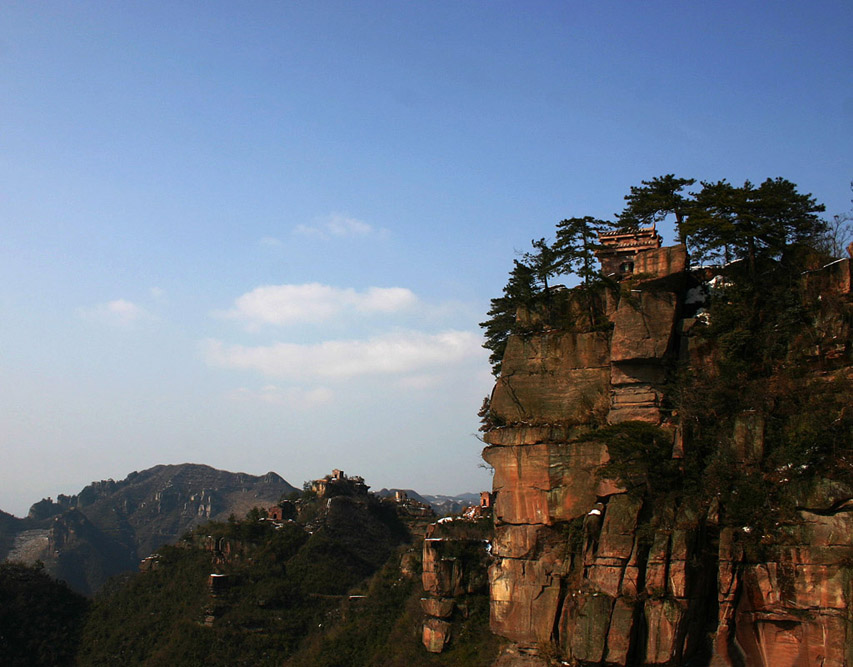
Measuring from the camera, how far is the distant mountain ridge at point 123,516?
384ft

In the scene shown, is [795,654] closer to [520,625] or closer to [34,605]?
[520,625]

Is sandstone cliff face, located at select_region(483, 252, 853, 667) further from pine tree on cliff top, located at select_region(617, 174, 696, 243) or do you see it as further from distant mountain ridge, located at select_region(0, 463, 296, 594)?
distant mountain ridge, located at select_region(0, 463, 296, 594)

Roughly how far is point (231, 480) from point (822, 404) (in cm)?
16614

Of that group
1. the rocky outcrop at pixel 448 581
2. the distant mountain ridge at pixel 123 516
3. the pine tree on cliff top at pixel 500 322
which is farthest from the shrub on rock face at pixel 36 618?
the distant mountain ridge at pixel 123 516

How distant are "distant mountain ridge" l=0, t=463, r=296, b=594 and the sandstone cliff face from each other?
281 ft

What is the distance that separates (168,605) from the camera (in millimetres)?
55969

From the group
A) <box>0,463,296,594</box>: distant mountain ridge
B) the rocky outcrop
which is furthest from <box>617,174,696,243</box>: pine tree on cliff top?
<box>0,463,296,594</box>: distant mountain ridge

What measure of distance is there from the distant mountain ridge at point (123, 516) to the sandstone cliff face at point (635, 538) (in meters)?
85.6

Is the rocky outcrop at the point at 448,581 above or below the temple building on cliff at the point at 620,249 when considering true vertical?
below

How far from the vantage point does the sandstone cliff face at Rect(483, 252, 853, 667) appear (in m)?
22.5

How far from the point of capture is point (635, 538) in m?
24.9

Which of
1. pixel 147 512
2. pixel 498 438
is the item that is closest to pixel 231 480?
pixel 147 512

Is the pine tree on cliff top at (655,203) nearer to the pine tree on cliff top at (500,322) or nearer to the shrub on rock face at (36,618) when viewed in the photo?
the pine tree on cliff top at (500,322)

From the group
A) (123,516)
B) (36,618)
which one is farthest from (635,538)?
(123,516)
